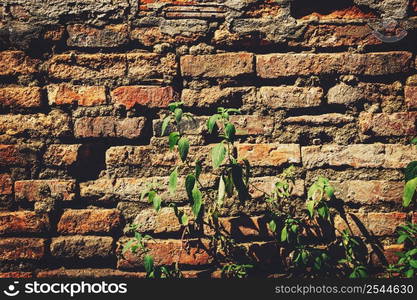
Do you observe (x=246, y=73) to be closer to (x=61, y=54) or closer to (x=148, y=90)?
(x=148, y=90)

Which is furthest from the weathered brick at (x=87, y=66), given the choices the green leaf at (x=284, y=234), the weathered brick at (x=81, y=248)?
the green leaf at (x=284, y=234)

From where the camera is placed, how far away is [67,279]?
4.15 feet

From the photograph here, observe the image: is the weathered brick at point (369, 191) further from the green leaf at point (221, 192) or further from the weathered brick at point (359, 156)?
the green leaf at point (221, 192)

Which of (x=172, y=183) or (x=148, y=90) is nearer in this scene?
(x=172, y=183)

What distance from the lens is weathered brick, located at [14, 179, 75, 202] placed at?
4.15 feet

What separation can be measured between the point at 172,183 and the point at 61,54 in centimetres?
70

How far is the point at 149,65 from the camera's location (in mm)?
1257

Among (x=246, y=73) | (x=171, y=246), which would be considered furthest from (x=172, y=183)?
(x=246, y=73)

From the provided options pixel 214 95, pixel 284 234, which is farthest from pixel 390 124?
pixel 214 95

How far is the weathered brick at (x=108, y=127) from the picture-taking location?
1.26m

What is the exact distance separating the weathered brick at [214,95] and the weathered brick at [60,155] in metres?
0.49

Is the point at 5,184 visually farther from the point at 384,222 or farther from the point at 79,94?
the point at 384,222

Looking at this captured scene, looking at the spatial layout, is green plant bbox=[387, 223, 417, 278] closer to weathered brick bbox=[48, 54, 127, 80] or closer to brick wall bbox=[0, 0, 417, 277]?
brick wall bbox=[0, 0, 417, 277]


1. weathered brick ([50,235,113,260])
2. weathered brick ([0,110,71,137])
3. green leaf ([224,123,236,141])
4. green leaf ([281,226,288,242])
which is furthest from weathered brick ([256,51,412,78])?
weathered brick ([50,235,113,260])
